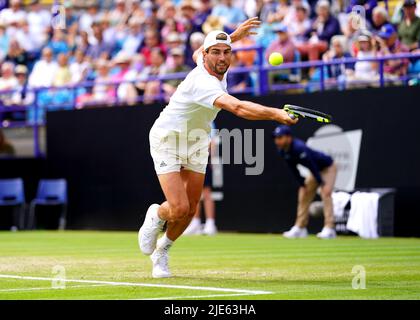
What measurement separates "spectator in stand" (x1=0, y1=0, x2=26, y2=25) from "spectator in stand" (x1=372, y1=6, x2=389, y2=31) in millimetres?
12329

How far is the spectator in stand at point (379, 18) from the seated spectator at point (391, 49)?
0.12 meters

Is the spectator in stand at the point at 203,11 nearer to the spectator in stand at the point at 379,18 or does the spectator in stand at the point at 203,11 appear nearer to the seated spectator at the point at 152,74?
the seated spectator at the point at 152,74

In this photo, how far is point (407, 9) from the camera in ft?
64.2

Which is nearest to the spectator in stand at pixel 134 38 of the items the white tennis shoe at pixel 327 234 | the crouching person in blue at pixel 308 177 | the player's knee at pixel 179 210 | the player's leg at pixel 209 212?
the player's leg at pixel 209 212

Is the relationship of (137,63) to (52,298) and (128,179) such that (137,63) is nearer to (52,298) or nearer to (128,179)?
(128,179)

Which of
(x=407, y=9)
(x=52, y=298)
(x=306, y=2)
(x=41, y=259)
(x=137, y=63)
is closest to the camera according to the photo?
(x=52, y=298)

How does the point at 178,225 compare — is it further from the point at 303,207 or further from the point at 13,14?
the point at 13,14

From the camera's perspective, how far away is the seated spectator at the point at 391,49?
64.0ft

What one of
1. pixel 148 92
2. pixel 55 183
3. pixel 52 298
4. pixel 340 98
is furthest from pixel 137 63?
pixel 52 298

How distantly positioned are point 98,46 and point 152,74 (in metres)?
3.52

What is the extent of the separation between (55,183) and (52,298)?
54.2ft

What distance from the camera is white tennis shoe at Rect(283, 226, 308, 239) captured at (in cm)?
1955

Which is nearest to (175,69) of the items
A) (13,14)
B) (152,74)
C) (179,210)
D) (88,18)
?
A: (152,74)

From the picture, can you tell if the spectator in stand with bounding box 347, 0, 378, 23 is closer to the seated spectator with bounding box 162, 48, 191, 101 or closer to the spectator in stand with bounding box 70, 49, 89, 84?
the seated spectator with bounding box 162, 48, 191, 101
